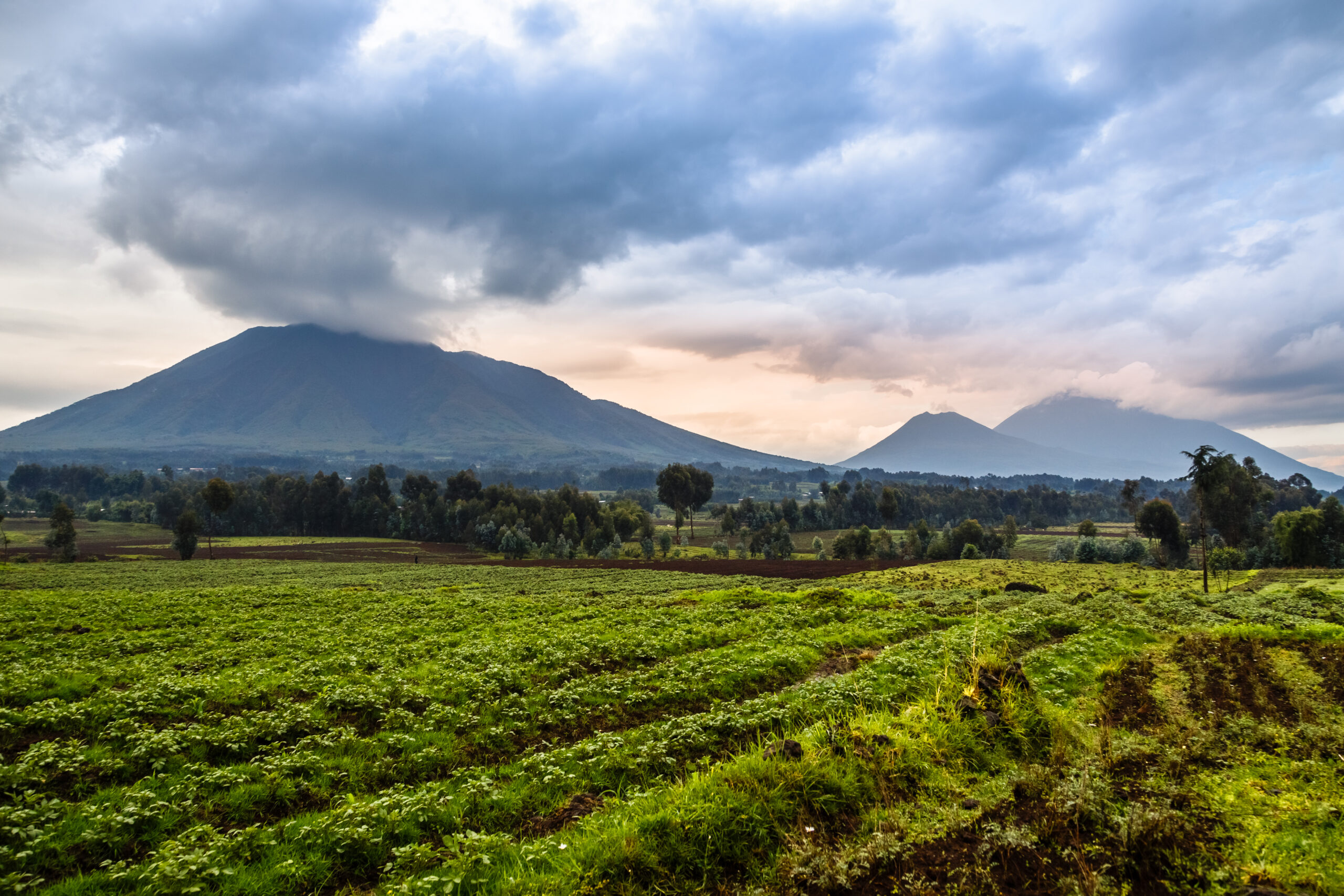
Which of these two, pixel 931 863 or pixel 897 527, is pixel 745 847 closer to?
pixel 931 863

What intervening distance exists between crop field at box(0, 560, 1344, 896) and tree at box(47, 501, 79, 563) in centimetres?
8715

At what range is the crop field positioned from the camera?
6984mm

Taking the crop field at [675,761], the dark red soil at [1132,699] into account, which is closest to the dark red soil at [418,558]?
the dark red soil at [1132,699]

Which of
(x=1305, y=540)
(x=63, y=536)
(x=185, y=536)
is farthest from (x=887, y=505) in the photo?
(x=63, y=536)

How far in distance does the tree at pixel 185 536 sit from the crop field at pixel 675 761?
83507mm

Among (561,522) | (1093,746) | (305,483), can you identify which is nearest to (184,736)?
Result: (1093,746)

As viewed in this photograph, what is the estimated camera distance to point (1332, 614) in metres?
29.5

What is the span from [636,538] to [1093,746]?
13291 centimetres

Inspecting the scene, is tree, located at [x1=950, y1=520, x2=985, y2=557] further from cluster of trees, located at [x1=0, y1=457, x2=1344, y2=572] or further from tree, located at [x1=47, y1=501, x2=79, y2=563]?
tree, located at [x1=47, y1=501, x2=79, y2=563]

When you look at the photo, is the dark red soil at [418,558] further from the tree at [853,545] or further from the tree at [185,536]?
the tree at [853,545]

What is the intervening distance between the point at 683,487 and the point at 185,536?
315 feet

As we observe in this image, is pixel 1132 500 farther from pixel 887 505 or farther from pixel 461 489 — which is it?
pixel 461 489

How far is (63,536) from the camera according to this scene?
8500cm

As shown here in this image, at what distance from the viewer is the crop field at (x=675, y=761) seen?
275 inches
